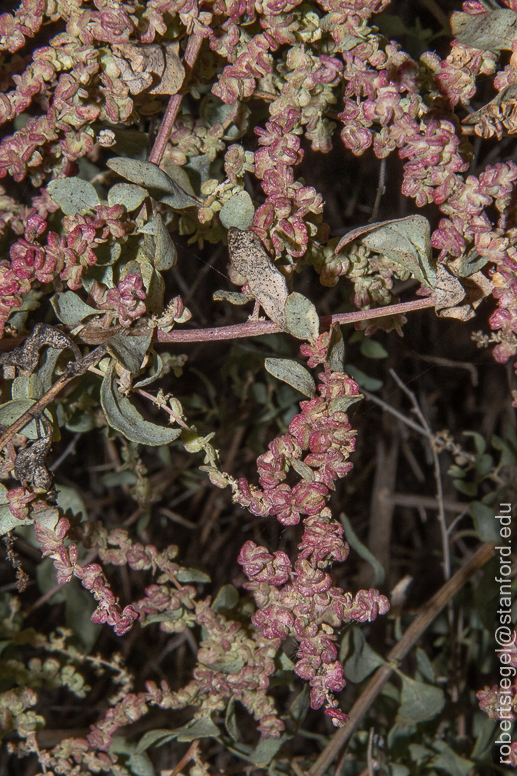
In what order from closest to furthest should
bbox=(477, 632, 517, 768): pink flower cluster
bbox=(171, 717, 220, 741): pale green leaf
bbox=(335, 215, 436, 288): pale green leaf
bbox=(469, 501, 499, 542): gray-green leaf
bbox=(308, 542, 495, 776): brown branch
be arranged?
bbox=(335, 215, 436, 288): pale green leaf
bbox=(477, 632, 517, 768): pink flower cluster
bbox=(171, 717, 220, 741): pale green leaf
bbox=(308, 542, 495, 776): brown branch
bbox=(469, 501, 499, 542): gray-green leaf

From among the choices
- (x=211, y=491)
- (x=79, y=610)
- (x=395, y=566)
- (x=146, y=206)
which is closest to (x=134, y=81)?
(x=146, y=206)

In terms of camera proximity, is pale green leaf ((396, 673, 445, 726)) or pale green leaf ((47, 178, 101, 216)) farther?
pale green leaf ((396, 673, 445, 726))

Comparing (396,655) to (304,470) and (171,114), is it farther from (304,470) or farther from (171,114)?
(171,114)

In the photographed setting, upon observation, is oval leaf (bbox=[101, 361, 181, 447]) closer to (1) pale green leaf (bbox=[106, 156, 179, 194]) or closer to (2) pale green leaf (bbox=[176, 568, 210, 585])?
(1) pale green leaf (bbox=[106, 156, 179, 194])

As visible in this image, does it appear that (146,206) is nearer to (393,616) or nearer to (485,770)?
(393,616)

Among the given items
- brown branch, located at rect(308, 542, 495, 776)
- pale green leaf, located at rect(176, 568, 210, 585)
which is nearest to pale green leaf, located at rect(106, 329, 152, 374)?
pale green leaf, located at rect(176, 568, 210, 585)

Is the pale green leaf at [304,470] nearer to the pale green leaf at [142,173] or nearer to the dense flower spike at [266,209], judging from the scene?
the dense flower spike at [266,209]

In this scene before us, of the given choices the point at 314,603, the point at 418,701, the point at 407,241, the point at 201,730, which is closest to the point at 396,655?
the point at 418,701
